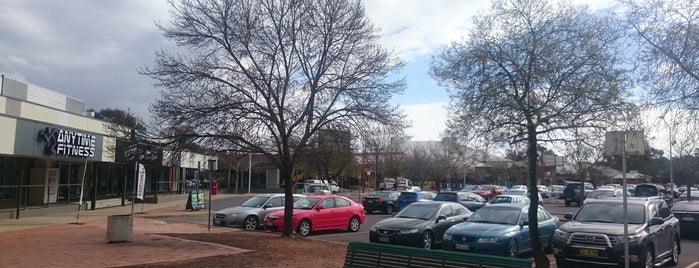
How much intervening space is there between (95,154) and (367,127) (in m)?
17.2

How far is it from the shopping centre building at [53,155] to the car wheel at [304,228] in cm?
394

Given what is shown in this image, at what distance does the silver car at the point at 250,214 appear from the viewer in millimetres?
21625

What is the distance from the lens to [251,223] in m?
21.7

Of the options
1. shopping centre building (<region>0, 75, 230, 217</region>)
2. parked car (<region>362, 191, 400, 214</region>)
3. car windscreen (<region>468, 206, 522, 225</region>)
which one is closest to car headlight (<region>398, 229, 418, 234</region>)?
car windscreen (<region>468, 206, 522, 225</region>)

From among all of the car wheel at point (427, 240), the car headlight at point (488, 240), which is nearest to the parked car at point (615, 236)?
the car headlight at point (488, 240)

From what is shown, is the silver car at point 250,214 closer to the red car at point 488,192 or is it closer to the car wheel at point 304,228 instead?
the car wheel at point 304,228

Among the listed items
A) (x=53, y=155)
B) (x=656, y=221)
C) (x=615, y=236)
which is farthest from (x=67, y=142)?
(x=656, y=221)

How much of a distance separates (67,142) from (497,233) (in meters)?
19.1

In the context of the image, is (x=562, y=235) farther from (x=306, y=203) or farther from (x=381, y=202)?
(x=381, y=202)

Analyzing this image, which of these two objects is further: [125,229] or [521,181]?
[521,181]

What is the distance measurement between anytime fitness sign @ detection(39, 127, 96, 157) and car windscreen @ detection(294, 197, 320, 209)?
10.7 metres

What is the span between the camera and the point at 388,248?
8938mm

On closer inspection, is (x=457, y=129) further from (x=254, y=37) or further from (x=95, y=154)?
(x=95, y=154)

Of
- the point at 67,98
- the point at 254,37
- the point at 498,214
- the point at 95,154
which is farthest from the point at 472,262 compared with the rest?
the point at 67,98
